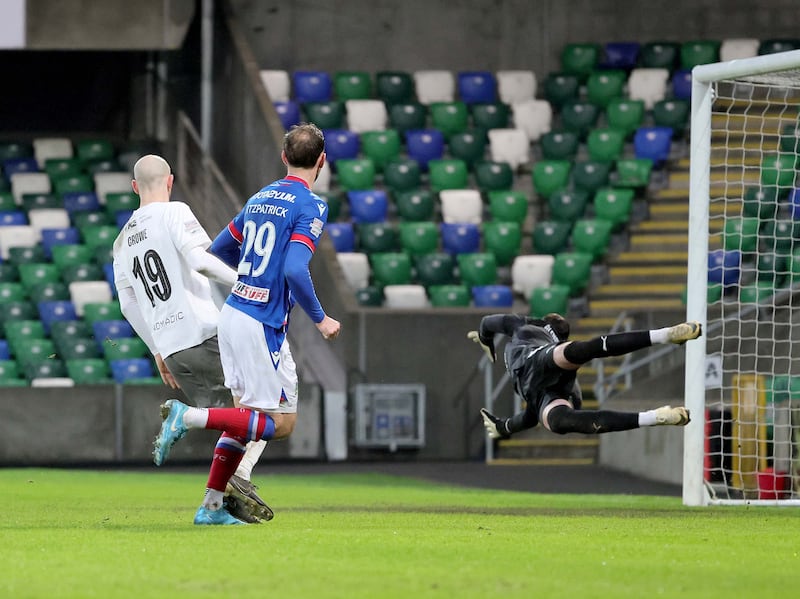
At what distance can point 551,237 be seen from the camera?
65.8 ft

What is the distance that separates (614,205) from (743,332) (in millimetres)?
4959

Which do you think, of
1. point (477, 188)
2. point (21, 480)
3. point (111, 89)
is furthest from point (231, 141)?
point (21, 480)

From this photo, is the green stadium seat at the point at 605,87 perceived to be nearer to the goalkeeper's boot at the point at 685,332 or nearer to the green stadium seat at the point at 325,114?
the green stadium seat at the point at 325,114

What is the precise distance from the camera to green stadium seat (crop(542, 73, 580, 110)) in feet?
73.7

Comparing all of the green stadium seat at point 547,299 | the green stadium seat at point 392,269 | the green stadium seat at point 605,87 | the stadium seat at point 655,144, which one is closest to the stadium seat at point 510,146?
the green stadium seat at point 605,87

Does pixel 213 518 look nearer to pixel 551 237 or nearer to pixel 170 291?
pixel 170 291

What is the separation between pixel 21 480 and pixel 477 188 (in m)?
9.21

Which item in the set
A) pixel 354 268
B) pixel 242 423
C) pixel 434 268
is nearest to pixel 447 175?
pixel 434 268

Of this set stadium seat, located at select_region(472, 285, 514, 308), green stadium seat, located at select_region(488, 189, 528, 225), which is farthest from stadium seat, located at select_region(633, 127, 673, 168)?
stadium seat, located at select_region(472, 285, 514, 308)

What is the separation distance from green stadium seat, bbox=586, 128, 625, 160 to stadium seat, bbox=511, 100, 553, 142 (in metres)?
0.83

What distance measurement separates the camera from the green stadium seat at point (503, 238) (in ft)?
66.0

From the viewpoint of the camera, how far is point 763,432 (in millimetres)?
13344

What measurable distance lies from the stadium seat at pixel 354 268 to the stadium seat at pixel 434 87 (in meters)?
3.98

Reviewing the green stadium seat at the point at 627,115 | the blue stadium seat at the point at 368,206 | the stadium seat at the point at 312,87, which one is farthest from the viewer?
the stadium seat at the point at 312,87
